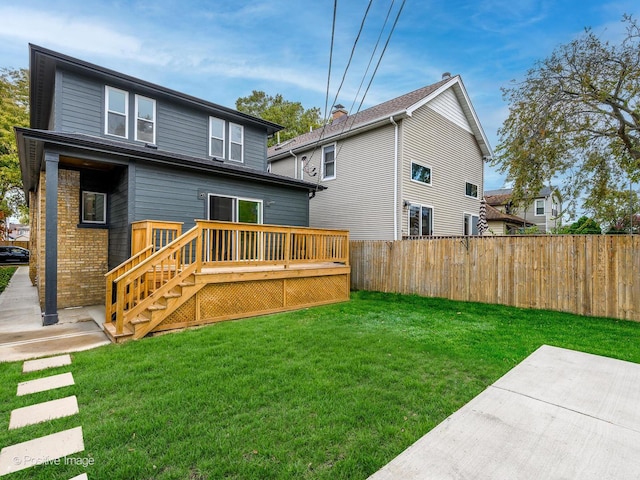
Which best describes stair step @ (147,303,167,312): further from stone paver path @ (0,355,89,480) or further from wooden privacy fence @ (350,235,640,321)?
wooden privacy fence @ (350,235,640,321)

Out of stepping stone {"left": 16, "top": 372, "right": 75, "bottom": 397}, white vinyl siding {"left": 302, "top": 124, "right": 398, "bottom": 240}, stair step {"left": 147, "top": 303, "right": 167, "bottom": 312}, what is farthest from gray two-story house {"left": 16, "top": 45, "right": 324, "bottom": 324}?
white vinyl siding {"left": 302, "top": 124, "right": 398, "bottom": 240}

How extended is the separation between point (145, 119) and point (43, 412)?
25.6 ft

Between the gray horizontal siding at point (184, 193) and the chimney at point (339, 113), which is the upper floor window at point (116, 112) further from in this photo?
the chimney at point (339, 113)

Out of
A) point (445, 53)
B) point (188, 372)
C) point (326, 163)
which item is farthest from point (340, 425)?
point (326, 163)

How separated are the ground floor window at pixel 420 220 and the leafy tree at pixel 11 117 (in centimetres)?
1999

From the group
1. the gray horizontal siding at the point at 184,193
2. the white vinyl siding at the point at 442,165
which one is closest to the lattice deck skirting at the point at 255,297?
the gray horizontal siding at the point at 184,193

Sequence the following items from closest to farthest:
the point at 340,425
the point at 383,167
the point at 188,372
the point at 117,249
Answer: the point at 340,425 < the point at 188,372 < the point at 117,249 < the point at 383,167

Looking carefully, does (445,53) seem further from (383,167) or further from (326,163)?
(326,163)

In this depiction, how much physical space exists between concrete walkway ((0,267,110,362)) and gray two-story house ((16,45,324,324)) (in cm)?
39

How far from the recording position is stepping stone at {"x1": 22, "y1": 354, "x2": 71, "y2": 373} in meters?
3.83

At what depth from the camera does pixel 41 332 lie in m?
5.39

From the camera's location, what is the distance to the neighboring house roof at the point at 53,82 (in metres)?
7.09

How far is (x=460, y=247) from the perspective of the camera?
8062 millimetres

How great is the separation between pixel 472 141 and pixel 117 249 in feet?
48.0
